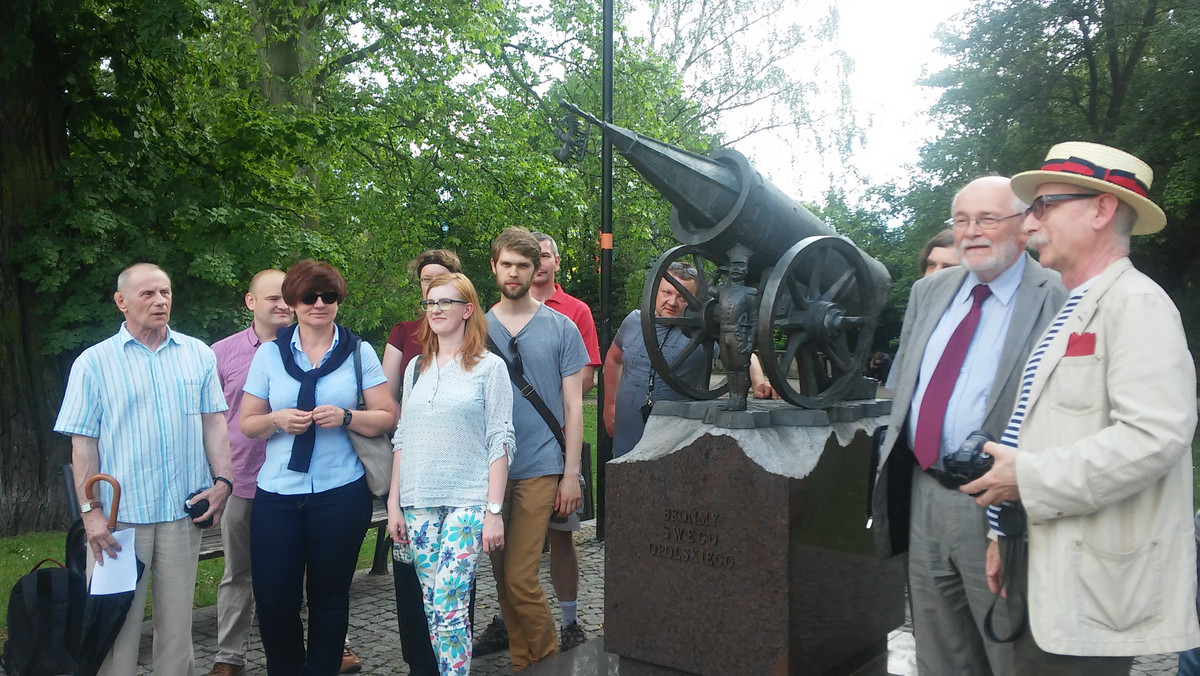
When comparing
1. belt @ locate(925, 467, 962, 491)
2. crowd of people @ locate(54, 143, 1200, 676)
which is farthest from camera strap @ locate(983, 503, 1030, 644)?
belt @ locate(925, 467, 962, 491)

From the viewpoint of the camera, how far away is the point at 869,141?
88.0 ft

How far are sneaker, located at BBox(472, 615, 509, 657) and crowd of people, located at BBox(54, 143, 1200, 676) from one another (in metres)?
0.02

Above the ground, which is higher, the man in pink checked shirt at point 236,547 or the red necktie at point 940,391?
the red necktie at point 940,391

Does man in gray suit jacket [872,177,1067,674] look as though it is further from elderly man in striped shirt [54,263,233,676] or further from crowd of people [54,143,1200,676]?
elderly man in striped shirt [54,263,233,676]

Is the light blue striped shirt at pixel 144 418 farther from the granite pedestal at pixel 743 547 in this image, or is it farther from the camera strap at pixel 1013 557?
the camera strap at pixel 1013 557

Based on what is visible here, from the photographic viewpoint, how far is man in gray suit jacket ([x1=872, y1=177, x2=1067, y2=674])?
3068 mm

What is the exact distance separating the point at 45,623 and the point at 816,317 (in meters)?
3.55

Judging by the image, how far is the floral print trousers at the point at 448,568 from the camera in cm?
390

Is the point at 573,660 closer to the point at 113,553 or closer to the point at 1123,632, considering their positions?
the point at 113,553

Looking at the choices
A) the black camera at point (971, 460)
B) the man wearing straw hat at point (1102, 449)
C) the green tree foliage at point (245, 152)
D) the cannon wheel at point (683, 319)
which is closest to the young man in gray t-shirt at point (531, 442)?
the cannon wheel at point (683, 319)

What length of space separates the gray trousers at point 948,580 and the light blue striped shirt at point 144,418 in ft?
9.60

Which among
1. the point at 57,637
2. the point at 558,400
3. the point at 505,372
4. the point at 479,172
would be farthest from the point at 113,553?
the point at 479,172

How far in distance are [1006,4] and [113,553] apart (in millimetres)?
20453

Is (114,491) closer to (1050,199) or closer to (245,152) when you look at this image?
(1050,199)
